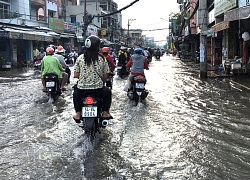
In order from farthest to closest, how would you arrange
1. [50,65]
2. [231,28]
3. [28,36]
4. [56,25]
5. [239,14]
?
[56,25] → [28,36] → [231,28] → [239,14] → [50,65]

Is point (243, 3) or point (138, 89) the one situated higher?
point (243, 3)

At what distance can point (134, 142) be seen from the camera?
17.4 feet

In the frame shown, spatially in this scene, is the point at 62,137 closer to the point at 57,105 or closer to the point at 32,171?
the point at 32,171

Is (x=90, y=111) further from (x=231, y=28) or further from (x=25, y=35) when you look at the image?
(x=25, y=35)

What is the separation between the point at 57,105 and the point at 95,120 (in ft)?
12.3

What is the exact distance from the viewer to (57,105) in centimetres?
881

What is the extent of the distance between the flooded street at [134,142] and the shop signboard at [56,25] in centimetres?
2592

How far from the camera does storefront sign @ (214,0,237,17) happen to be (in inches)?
564

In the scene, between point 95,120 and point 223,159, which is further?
point 95,120

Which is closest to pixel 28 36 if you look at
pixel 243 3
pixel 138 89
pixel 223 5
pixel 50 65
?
pixel 223 5

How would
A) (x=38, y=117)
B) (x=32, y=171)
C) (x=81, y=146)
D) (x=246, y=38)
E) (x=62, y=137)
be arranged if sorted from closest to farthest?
(x=32, y=171) < (x=81, y=146) < (x=62, y=137) < (x=38, y=117) < (x=246, y=38)

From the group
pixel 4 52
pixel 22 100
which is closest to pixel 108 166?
pixel 22 100

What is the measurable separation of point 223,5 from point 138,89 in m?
9.69

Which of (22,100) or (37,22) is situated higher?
(37,22)
